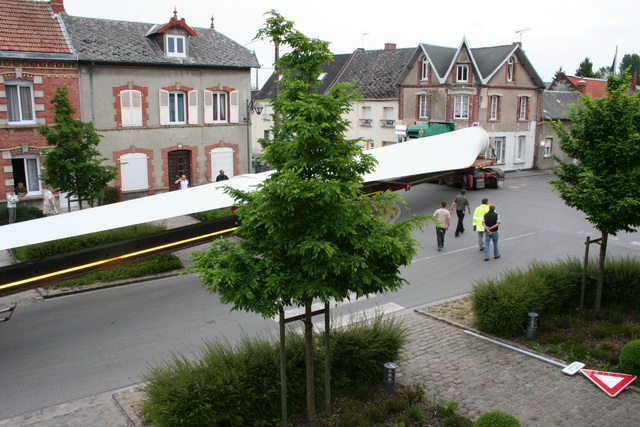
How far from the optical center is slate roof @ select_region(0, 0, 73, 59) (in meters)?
22.2

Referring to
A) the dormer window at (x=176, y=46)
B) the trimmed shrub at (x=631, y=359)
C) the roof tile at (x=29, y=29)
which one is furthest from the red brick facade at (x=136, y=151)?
the trimmed shrub at (x=631, y=359)

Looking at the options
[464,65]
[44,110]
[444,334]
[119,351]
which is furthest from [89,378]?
[464,65]

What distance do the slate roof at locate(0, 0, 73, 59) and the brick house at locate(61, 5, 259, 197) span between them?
2.19 ft

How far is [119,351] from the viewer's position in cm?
1055

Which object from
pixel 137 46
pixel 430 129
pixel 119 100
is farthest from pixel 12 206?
pixel 430 129

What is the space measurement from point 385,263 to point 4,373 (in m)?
6.97

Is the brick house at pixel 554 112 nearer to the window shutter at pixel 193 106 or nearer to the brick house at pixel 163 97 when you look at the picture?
the brick house at pixel 163 97

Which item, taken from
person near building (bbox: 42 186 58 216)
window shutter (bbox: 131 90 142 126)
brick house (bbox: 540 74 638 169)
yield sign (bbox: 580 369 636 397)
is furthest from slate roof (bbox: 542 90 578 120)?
yield sign (bbox: 580 369 636 397)

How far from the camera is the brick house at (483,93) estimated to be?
1417 inches

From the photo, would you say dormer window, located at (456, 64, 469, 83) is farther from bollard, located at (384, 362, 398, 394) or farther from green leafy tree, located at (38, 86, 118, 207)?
bollard, located at (384, 362, 398, 394)

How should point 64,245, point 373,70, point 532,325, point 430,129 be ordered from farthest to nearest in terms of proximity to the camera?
point 373,70 < point 430,129 < point 64,245 < point 532,325

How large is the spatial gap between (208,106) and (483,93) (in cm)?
1821

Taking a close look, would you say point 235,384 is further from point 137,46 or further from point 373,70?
point 373,70

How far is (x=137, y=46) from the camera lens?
25.9 metres
